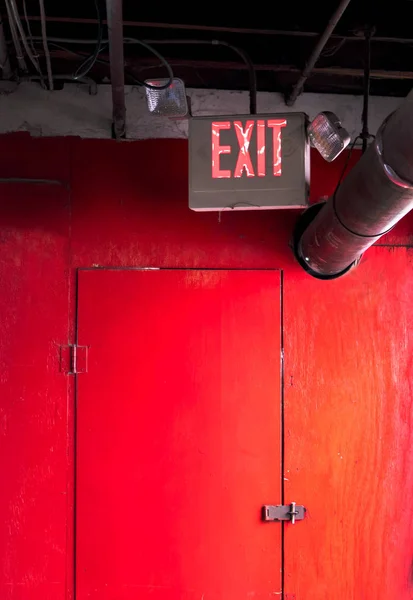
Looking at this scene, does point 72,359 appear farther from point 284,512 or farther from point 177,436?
point 284,512

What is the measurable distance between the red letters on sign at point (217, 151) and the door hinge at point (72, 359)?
1094 millimetres

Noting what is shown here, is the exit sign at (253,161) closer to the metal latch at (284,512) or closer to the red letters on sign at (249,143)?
the red letters on sign at (249,143)

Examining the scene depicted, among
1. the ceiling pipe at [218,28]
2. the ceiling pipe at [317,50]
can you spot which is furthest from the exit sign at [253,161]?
the ceiling pipe at [218,28]

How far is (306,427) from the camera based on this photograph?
2758 millimetres

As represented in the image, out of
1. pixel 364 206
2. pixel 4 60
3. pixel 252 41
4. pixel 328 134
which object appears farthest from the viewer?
pixel 252 41

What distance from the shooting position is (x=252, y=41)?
2.68m

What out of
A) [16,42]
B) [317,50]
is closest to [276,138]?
[317,50]

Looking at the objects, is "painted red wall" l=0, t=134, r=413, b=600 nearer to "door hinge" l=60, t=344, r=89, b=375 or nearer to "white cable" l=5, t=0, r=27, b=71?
"door hinge" l=60, t=344, r=89, b=375

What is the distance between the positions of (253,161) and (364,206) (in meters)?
0.55

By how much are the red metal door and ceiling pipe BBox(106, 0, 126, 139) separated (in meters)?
0.75

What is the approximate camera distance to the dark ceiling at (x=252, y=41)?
243 centimetres

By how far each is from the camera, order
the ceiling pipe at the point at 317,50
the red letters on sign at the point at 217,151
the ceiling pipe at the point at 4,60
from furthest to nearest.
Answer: the ceiling pipe at the point at 4,60 < the red letters on sign at the point at 217,151 < the ceiling pipe at the point at 317,50

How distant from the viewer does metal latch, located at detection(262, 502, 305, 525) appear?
8.87ft

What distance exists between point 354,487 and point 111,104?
2.35 m
